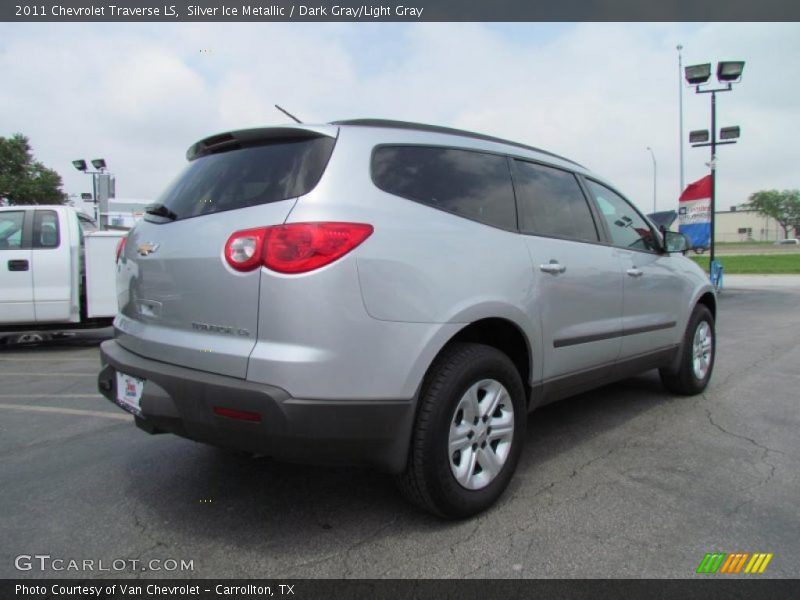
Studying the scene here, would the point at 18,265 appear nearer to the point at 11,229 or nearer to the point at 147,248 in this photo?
the point at 11,229

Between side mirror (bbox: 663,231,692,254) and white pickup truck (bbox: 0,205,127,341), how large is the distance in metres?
6.29

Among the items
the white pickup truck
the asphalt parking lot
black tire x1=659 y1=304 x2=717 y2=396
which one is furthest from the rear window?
the white pickup truck

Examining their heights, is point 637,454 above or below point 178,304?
below

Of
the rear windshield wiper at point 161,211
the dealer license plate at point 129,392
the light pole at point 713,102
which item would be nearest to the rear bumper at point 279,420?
the dealer license plate at point 129,392

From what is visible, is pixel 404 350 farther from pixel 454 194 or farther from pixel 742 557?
pixel 742 557

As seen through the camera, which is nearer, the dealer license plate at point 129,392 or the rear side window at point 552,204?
the dealer license plate at point 129,392

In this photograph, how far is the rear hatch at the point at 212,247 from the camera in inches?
89.0

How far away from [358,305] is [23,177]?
45.1m

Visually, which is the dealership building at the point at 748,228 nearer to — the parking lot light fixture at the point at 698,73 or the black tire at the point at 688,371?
the parking lot light fixture at the point at 698,73

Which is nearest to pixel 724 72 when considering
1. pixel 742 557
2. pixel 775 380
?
pixel 775 380

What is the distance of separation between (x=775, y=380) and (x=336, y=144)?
16.3 feet

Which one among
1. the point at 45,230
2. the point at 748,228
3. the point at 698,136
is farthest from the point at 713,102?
the point at 748,228

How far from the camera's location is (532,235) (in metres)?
3.08
